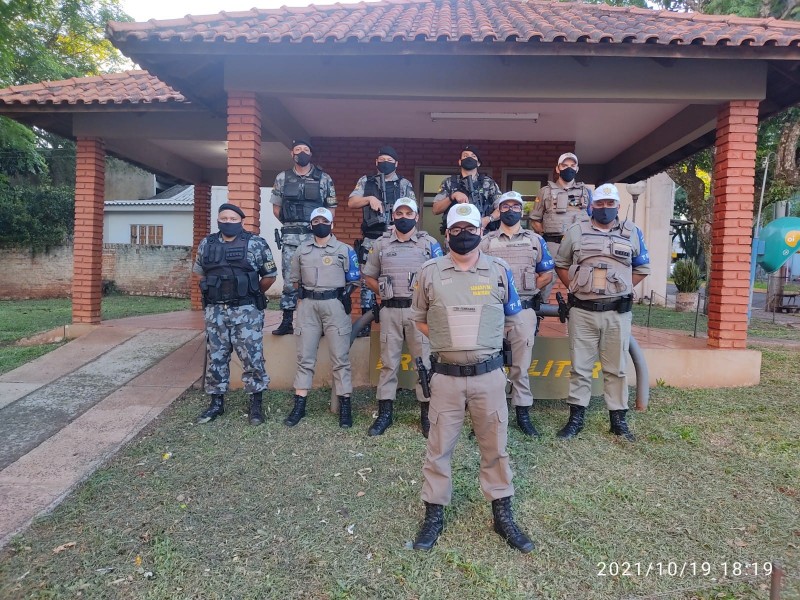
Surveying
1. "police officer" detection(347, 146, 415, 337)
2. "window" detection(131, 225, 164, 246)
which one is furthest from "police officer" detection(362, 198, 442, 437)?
"window" detection(131, 225, 164, 246)

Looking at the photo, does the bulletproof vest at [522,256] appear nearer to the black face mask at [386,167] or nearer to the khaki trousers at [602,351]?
the khaki trousers at [602,351]

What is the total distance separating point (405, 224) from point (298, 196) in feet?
5.46

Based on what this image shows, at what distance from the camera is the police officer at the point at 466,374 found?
279cm

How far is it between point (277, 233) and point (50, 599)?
12.4 feet

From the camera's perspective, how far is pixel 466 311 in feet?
9.20

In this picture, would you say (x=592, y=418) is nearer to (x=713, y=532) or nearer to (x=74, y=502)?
(x=713, y=532)

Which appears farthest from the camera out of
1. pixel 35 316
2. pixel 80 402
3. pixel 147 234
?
pixel 147 234

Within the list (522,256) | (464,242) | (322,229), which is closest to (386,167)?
(322,229)

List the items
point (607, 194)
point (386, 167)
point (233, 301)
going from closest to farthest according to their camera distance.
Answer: point (607, 194) < point (233, 301) < point (386, 167)

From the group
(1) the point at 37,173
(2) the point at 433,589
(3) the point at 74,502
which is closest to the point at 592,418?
(2) the point at 433,589

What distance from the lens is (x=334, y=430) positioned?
4465 mm

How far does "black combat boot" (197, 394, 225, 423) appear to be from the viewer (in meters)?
4.64

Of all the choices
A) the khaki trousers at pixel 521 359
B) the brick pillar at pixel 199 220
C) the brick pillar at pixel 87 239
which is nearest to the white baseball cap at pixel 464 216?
the khaki trousers at pixel 521 359

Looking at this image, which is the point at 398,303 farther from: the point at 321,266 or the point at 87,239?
the point at 87,239
